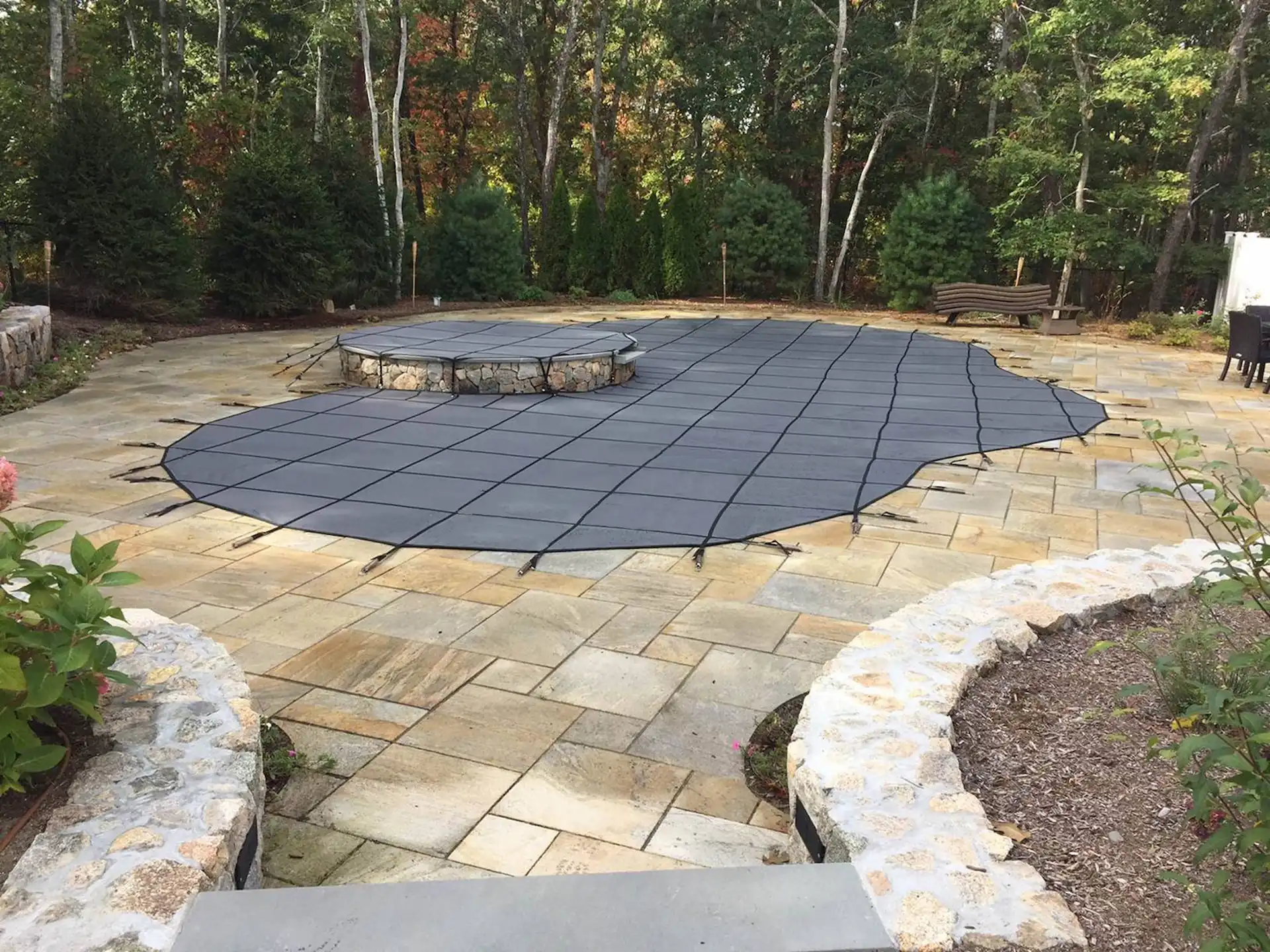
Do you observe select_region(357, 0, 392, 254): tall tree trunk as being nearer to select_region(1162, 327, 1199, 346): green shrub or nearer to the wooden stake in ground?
the wooden stake in ground

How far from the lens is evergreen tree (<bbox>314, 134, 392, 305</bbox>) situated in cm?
1087

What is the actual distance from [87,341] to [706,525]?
6.63 metres

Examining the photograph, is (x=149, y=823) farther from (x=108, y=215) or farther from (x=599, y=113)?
(x=599, y=113)

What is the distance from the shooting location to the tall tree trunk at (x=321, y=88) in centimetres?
1242

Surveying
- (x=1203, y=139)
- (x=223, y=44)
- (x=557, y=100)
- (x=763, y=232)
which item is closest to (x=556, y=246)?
(x=557, y=100)

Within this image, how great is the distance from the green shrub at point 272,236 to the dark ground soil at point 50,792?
864 centimetres

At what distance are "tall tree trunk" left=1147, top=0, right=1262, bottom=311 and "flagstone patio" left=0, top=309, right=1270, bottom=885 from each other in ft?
24.9

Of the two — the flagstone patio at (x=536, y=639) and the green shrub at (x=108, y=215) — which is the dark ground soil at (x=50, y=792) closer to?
the flagstone patio at (x=536, y=639)

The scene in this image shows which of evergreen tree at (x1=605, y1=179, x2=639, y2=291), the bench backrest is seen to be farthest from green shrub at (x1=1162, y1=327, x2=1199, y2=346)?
evergreen tree at (x1=605, y1=179, x2=639, y2=291)

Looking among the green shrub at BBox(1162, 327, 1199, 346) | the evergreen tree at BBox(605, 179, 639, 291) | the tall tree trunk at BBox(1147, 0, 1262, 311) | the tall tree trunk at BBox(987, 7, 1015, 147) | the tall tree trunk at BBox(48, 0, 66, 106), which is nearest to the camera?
the tall tree trunk at BBox(48, 0, 66, 106)

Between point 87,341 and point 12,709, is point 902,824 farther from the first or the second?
point 87,341

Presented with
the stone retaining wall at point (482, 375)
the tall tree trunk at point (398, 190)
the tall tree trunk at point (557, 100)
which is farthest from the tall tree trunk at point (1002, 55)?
the stone retaining wall at point (482, 375)

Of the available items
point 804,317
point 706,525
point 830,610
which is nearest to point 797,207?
point 804,317

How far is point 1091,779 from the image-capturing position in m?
1.99
